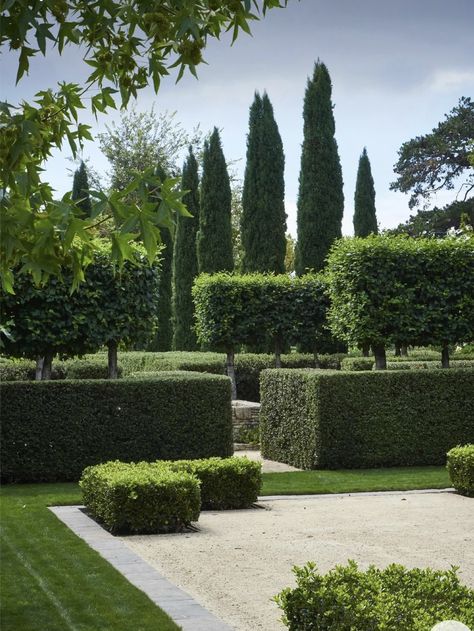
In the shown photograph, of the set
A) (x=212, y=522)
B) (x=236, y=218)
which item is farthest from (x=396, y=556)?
(x=236, y=218)

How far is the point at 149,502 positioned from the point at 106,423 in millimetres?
4256

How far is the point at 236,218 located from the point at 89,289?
119 ft

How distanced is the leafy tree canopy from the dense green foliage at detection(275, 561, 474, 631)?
2.29 m

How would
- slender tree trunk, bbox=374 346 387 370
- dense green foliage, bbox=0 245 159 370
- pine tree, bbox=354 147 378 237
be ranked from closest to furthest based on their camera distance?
dense green foliage, bbox=0 245 159 370, slender tree trunk, bbox=374 346 387 370, pine tree, bbox=354 147 378 237

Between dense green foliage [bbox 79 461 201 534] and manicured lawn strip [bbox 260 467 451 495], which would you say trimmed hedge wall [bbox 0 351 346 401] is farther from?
dense green foliage [bbox 79 461 201 534]

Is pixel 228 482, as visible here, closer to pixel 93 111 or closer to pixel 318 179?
pixel 93 111

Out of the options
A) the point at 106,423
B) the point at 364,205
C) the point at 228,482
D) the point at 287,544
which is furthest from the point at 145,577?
the point at 364,205

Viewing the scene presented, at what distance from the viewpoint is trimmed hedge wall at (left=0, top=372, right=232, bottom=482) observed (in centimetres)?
1344

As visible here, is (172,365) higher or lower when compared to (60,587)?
higher

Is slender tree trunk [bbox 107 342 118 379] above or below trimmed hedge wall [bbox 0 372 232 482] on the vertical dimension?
above

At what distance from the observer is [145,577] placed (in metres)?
7.60

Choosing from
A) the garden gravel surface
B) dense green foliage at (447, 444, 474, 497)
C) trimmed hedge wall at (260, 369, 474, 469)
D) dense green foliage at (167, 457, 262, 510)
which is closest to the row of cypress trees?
trimmed hedge wall at (260, 369, 474, 469)

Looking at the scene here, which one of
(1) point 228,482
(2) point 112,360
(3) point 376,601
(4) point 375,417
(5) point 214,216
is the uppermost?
(5) point 214,216

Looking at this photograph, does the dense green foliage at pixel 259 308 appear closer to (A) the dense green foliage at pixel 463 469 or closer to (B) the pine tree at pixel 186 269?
(B) the pine tree at pixel 186 269
